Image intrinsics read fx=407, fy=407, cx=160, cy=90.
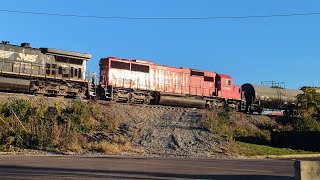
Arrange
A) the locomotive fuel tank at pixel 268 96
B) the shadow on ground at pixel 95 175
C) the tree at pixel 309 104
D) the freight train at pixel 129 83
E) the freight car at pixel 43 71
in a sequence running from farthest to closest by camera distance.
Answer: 1. the locomotive fuel tank at pixel 268 96
2. the tree at pixel 309 104
3. the freight train at pixel 129 83
4. the freight car at pixel 43 71
5. the shadow on ground at pixel 95 175

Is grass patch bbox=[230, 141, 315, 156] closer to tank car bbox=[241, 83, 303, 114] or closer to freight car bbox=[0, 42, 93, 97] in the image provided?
freight car bbox=[0, 42, 93, 97]

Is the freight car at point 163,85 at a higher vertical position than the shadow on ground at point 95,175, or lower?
higher

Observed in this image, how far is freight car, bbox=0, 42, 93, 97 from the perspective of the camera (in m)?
28.3

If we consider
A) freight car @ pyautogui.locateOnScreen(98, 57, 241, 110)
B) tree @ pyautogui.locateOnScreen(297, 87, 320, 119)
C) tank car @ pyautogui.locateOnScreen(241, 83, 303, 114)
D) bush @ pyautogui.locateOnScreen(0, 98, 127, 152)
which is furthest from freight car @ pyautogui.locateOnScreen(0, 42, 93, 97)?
tree @ pyautogui.locateOnScreen(297, 87, 320, 119)

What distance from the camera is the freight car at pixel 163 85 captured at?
111ft

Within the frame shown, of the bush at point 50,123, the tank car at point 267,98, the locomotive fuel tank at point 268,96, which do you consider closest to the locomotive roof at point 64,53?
the bush at point 50,123

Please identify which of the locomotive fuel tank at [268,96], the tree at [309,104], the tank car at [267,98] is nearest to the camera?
the tree at [309,104]

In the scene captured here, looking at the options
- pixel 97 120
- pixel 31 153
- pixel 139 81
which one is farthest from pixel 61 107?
pixel 139 81

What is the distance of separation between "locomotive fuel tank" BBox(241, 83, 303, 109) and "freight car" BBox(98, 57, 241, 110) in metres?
1.75

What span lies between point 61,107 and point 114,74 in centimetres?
854

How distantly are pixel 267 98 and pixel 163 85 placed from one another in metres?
13.0

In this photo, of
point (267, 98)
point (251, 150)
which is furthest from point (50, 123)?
point (267, 98)

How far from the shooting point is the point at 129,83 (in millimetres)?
34906

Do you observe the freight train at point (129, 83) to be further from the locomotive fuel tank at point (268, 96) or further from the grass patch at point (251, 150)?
the grass patch at point (251, 150)
